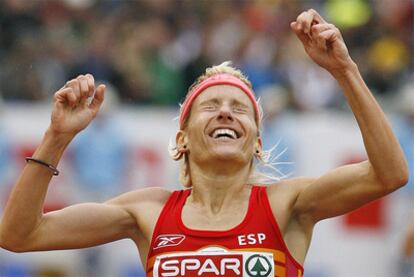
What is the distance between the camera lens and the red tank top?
567cm

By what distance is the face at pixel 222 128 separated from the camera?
237 inches

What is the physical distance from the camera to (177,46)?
14195 millimetres

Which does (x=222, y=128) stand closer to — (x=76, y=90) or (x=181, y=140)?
(x=181, y=140)

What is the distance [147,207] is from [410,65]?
9.22m

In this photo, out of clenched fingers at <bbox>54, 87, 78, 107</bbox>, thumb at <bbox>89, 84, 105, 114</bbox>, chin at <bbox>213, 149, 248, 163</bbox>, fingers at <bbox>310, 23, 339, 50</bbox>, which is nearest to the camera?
fingers at <bbox>310, 23, 339, 50</bbox>

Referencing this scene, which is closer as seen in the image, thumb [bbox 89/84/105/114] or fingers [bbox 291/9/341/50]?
fingers [bbox 291/9/341/50]

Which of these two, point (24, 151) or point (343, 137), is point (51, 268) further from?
point (343, 137)

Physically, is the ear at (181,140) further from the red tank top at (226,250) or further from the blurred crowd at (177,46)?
the blurred crowd at (177,46)

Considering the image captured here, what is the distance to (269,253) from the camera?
5738 millimetres

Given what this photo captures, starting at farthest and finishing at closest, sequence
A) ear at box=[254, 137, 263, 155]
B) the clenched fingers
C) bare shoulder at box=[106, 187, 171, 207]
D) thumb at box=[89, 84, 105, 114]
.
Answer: ear at box=[254, 137, 263, 155] → bare shoulder at box=[106, 187, 171, 207] → thumb at box=[89, 84, 105, 114] → the clenched fingers

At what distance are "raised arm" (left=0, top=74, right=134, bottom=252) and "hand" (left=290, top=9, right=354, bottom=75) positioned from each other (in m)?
1.02

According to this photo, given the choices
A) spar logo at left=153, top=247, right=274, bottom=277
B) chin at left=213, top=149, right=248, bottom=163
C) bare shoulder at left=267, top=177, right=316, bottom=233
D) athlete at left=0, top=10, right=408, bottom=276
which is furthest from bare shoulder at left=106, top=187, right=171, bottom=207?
bare shoulder at left=267, top=177, right=316, bottom=233

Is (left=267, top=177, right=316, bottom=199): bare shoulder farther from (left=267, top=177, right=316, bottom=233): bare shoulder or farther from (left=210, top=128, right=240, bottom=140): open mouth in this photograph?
(left=210, top=128, right=240, bottom=140): open mouth

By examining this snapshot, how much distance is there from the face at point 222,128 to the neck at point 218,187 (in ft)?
0.24
